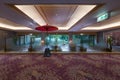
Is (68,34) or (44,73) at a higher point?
(68,34)

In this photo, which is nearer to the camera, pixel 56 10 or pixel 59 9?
pixel 59 9

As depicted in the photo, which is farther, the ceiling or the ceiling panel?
the ceiling panel

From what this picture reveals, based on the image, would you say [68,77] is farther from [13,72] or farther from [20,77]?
[13,72]

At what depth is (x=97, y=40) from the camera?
17.3 m

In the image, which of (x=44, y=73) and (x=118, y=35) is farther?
(x=118, y=35)

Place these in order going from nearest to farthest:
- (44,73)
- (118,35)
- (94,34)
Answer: (44,73) < (118,35) < (94,34)

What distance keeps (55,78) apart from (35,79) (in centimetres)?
46

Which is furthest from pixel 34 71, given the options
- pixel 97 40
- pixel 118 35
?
pixel 97 40

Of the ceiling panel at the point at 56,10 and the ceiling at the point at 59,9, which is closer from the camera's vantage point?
the ceiling at the point at 59,9

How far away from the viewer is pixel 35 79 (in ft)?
8.24

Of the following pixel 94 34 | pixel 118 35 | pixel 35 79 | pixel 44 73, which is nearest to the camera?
pixel 35 79

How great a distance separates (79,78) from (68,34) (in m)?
14.8

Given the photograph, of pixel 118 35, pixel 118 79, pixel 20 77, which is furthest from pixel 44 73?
pixel 118 35

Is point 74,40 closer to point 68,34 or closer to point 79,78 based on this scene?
point 68,34
